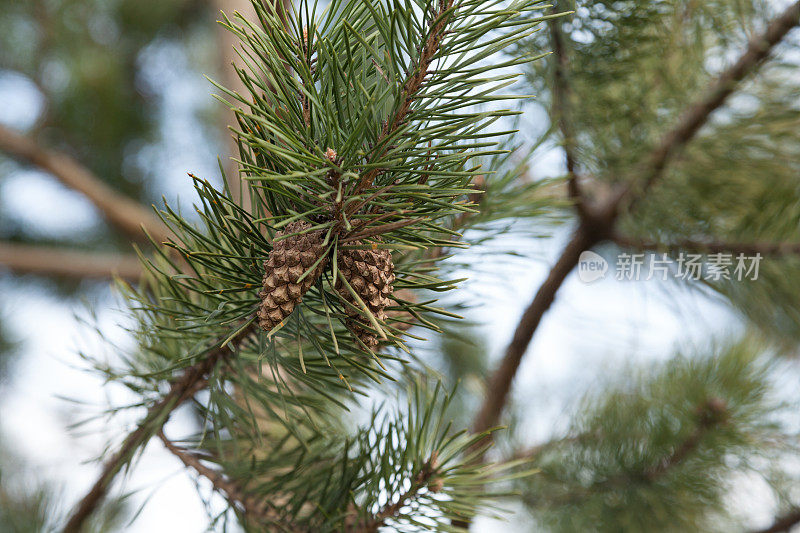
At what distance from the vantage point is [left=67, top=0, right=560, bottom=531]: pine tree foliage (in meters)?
0.16

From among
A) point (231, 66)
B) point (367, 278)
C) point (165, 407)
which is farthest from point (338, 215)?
point (231, 66)

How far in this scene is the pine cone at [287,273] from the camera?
0.57 feet

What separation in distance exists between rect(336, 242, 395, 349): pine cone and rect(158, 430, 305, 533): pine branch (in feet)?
0.37

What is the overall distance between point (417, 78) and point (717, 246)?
0.30m

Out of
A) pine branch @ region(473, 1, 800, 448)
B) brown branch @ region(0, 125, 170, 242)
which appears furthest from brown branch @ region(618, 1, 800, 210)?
brown branch @ region(0, 125, 170, 242)

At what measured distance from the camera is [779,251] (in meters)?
0.39

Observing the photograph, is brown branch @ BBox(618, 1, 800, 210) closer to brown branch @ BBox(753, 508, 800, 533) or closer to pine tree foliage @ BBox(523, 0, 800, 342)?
pine tree foliage @ BBox(523, 0, 800, 342)

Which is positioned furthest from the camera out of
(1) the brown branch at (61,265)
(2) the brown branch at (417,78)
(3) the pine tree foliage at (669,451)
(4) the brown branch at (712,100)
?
(1) the brown branch at (61,265)

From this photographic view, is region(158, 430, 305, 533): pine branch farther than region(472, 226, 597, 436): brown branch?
No

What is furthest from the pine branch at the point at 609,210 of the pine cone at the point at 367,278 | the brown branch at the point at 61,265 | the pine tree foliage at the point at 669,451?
the brown branch at the point at 61,265

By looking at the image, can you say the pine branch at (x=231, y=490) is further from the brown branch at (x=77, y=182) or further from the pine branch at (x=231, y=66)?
the brown branch at (x=77, y=182)

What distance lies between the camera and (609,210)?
40 centimetres

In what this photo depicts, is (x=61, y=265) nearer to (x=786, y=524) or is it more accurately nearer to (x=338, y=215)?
(x=338, y=215)

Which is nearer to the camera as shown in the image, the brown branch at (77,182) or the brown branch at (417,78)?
the brown branch at (417,78)
